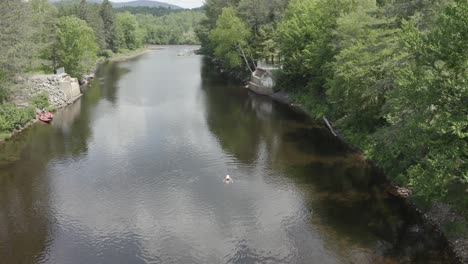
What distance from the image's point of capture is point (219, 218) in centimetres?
2600

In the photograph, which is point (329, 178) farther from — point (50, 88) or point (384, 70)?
point (50, 88)

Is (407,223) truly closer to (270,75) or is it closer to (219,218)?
(219,218)

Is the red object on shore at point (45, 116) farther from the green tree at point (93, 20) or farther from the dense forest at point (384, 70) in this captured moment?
the green tree at point (93, 20)

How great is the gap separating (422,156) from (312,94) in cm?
2813

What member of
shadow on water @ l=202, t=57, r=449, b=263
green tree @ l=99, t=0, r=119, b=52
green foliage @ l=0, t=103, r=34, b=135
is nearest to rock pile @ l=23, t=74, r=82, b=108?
green foliage @ l=0, t=103, r=34, b=135

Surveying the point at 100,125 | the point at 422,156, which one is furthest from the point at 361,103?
the point at 100,125

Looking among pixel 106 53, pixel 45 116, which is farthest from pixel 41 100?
pixel 106 53

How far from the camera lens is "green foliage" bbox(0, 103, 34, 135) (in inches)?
1652

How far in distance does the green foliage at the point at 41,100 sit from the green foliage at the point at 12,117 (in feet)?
13.2

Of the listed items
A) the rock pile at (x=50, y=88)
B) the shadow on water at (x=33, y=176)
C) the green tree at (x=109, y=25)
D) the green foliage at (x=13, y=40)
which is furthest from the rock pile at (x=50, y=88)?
the green tree at (x=109, y=25)

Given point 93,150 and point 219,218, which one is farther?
point 93,150

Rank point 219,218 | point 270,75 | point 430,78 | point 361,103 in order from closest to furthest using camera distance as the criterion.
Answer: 1. point 430,78
2. point 219,218
3. point 361,103
4. point 270,75

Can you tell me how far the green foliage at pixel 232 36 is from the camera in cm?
6894

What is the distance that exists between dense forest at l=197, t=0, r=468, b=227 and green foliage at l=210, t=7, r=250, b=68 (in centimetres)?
17
